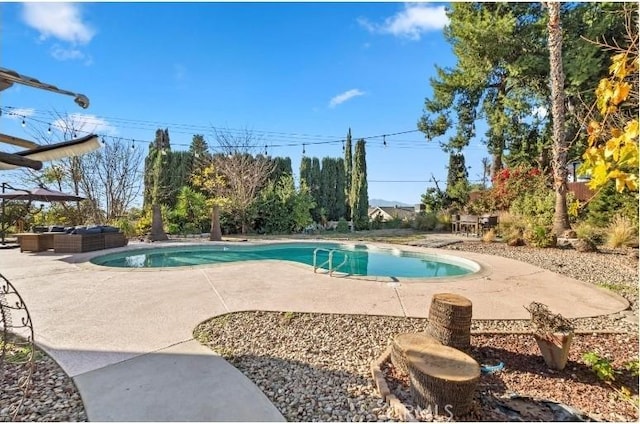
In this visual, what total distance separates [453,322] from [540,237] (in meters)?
8.56

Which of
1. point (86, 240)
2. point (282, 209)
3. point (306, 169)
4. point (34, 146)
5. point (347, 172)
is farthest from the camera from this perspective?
point (347, 172)

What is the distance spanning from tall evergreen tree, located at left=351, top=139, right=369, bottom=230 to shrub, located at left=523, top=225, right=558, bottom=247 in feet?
33.4

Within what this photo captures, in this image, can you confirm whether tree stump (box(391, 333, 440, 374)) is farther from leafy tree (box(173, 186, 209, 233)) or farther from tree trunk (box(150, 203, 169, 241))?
leafy tree (box(173, 186, 209, 233))

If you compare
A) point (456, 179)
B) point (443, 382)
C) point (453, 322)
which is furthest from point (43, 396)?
point (456, 179)

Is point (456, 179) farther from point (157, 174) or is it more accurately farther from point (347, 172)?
point (157, 174)

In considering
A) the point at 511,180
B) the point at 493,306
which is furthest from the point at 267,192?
the point at 493,306

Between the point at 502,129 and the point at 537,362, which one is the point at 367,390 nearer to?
the point at 537,362

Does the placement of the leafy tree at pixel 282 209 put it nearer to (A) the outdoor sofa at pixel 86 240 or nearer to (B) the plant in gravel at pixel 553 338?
(A) the outdoor sofa at pixel 86 240

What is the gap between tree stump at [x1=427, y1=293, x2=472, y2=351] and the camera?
10.0 feet

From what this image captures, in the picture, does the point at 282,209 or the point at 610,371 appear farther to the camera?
the point at 282,209

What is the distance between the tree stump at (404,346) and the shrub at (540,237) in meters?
8.82

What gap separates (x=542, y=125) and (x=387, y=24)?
14.6 meters

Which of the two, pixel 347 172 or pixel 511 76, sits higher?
pixel 511 76

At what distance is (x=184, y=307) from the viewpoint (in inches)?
179
